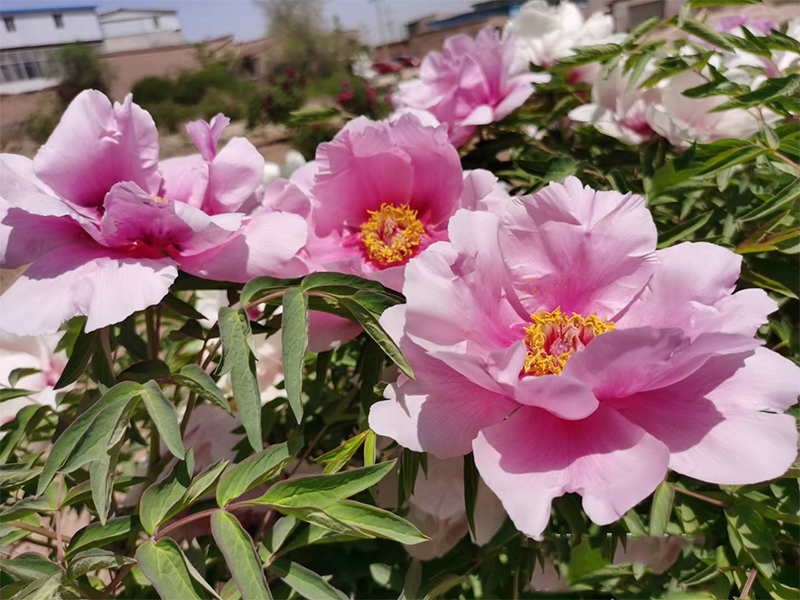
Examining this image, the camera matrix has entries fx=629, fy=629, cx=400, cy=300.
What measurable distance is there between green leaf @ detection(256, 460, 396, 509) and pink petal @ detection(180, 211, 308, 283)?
17 cm

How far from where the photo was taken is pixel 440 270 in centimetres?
42

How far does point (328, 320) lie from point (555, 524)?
0.30 m

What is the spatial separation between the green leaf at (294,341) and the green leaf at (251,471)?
0.03 meters

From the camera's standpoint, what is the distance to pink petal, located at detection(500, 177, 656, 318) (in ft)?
1.47

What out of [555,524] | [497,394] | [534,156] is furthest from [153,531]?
[534,156]

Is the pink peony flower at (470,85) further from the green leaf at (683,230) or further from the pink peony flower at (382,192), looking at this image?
the green leaf at (683,230)

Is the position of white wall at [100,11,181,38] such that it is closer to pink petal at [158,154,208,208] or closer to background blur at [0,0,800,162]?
background blur at [0,0,800,162]

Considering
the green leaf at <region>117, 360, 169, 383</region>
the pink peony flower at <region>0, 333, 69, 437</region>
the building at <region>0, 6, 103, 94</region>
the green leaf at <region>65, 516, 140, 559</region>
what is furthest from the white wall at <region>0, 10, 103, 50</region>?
the green leaf at <region>65, 516, 140, 559</region>

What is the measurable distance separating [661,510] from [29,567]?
451 mm

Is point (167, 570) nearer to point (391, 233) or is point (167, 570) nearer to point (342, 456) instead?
point (342, 456)

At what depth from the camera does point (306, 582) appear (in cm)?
44

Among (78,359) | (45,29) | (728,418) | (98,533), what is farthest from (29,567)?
(45,29)

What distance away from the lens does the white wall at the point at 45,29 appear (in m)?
8.77

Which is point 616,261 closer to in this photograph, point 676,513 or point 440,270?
point 440,270
